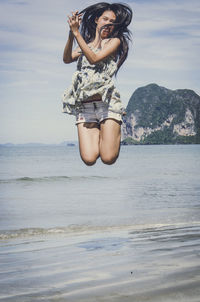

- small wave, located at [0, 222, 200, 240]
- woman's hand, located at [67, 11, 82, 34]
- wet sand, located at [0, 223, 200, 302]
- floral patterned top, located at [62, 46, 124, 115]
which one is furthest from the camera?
small wave, located at [0, 222, 200, 240]

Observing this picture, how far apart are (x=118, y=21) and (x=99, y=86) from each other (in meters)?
0.74

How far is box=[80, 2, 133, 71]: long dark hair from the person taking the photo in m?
4.56

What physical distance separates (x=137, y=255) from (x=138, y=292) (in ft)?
5.26

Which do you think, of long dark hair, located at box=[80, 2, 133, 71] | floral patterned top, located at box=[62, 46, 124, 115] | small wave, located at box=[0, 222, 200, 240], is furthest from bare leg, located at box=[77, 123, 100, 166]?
small wave, located at box=[0, 222, 200, 240]

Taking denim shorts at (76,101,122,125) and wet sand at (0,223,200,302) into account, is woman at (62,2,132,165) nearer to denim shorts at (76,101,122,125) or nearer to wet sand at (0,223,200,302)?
denim shorts at (76,101,122,125)

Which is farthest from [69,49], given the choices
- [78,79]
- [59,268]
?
[59,268]

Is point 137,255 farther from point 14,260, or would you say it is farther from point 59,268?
point 14,260

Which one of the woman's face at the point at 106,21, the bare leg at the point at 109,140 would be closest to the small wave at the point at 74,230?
the bare leg at the point at 109,140

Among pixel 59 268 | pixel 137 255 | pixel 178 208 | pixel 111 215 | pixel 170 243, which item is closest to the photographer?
pixel 59 268

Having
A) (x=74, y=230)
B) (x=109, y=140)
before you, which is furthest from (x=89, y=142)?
(x=74, y=230)

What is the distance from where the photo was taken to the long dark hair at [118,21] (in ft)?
15.0

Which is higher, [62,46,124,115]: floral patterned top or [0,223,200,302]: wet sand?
[62,46,124,115]: floral patterned top

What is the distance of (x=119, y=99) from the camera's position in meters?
4.56

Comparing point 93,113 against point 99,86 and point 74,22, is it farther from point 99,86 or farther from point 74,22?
point 74,22
